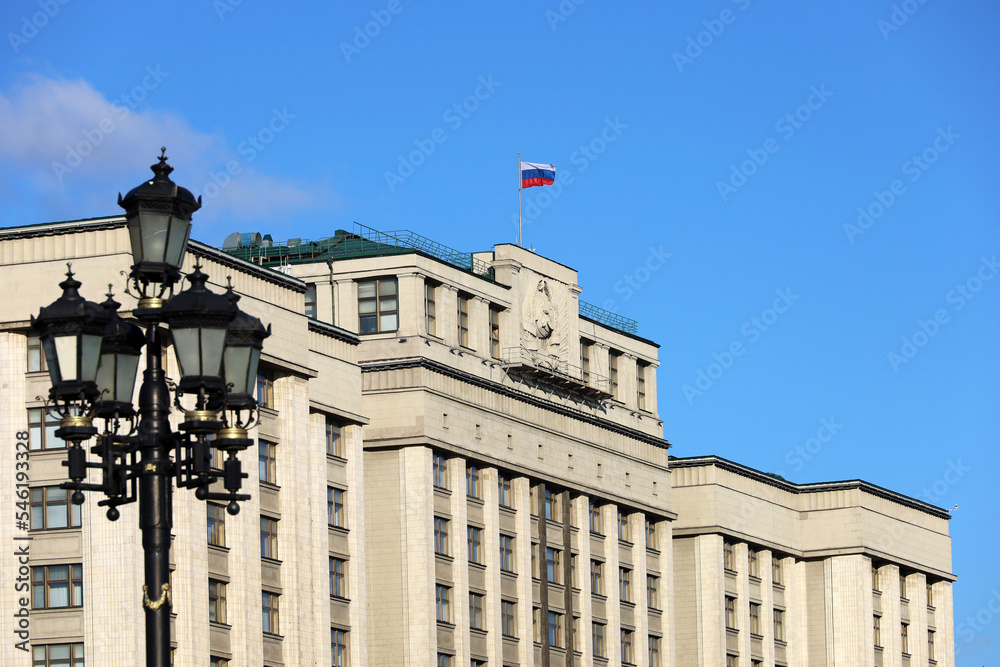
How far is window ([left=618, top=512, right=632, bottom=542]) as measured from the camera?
103 metres

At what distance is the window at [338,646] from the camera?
80.7 meters

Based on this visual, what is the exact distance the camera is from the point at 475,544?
3602 inches

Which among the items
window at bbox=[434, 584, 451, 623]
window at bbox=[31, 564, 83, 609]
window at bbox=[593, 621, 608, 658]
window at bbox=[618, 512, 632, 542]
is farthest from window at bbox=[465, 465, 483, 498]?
window at bbox=[31, 564, 83, 609]

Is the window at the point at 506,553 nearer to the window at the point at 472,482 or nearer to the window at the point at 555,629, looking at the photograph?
the window at the point at 472,482

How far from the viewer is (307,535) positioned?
78.6 m

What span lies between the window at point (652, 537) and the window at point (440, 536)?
1909 centimetres

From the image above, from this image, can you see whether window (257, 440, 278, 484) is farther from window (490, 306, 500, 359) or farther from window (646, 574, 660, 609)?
window (646, 574, 660, 609)

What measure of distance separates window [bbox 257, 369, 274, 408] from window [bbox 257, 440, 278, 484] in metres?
1.54

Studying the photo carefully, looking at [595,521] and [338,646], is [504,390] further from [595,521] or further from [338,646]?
[338,646]


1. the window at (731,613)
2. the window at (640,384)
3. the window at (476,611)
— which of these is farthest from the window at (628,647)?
the window at (476,611)

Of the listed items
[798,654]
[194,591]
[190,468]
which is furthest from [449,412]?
[190,468]

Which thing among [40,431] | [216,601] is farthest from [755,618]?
[40,431]

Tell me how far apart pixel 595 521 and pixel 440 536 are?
1417cm

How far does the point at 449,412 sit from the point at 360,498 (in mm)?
7421
